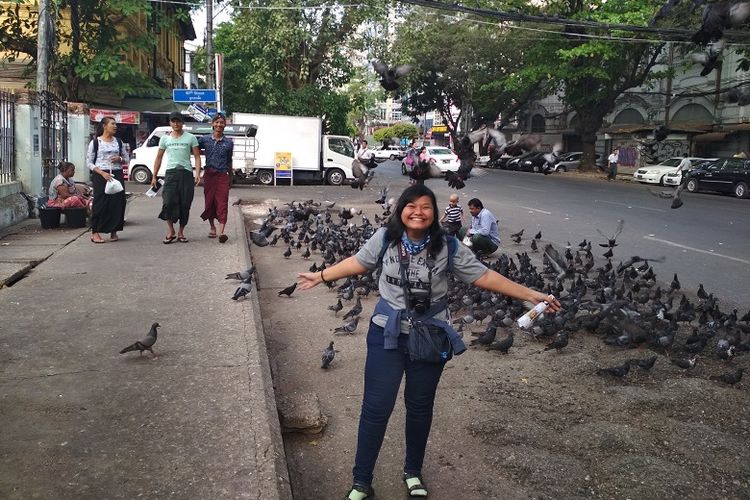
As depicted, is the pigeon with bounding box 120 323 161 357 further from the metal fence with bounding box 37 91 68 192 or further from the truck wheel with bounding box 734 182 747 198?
the truck wheel with bounding box 734 182 747 198

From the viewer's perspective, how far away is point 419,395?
3.23 m

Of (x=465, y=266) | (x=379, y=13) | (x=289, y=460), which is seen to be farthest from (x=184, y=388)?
(x=379, y=13)

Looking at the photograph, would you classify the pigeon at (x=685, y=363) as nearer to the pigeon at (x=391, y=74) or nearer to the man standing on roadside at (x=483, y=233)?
the pigeon at (x=391, y=74)

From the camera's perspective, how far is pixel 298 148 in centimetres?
2455

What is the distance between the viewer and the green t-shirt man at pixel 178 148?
8844 millimetres

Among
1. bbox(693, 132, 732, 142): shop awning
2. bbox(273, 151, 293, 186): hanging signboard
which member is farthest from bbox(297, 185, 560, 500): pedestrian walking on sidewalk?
bbox(693, 132, 732, 142): shop awning

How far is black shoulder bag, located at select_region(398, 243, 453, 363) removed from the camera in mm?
3066

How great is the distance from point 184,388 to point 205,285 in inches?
112

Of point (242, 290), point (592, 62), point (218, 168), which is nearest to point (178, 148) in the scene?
point (218, 168)

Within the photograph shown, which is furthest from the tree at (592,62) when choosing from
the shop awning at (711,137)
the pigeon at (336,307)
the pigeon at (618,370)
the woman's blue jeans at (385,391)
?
the woman's blue jeans at (385,391)

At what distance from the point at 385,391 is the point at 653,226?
1218 centimetres

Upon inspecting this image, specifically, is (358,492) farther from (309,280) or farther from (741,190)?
(741,190)

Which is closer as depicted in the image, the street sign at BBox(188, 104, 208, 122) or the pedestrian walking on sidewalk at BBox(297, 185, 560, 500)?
the pedestrian walking on sidewalk at BBox(297, 185, 560, 500)

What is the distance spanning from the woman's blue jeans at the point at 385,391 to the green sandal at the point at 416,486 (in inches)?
9.5
